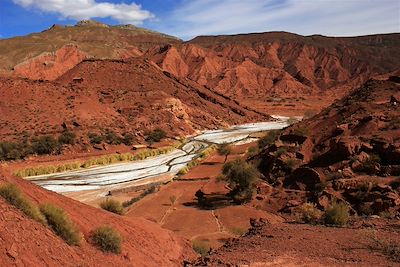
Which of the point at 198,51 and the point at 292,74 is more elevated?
the point at 198,51

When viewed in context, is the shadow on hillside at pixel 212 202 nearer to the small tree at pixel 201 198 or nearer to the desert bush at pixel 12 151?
the small tree at pixel 201 198

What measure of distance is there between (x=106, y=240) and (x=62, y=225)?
3.93ft

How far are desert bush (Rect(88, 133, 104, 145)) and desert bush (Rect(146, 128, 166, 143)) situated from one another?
609cm

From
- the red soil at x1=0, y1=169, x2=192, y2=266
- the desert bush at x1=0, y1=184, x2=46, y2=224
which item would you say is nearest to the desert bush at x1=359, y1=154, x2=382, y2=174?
the red soil at x1=0, y1=169, x2=192, y2=266

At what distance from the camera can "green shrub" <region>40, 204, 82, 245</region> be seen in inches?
409

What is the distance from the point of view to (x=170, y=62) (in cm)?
12631

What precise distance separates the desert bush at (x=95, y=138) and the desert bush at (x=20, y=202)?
39637mm

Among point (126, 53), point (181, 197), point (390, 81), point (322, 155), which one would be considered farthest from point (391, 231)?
point (126, 53)

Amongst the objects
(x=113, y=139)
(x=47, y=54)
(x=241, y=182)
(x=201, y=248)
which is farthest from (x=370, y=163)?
(x=47, y=54)

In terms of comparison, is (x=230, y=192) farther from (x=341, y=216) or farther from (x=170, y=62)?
(x=170, y=62)

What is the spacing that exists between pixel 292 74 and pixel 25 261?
14135 centimetres

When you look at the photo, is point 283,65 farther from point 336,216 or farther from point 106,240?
point 106,240

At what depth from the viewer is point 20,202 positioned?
10312 millimetres

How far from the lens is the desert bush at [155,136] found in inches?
2149
